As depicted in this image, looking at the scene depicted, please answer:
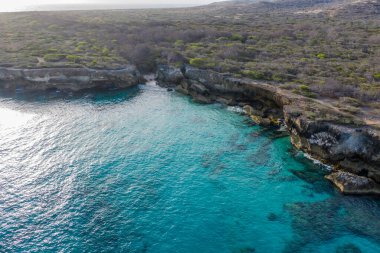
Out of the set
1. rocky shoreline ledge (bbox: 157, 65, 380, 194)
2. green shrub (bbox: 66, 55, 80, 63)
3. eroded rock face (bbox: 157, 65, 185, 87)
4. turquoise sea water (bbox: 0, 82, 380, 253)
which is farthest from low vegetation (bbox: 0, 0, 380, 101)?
turquoise sea water (bbox: 0, 82, 380, 253)

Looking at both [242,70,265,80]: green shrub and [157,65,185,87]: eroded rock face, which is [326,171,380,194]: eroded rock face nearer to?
[242,70,265,80]: green shrub

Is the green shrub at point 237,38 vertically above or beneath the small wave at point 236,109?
above

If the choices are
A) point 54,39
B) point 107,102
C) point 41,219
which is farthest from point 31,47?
point 41,219

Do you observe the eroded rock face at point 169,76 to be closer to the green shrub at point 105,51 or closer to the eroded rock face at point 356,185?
the green shrub at point 105,51

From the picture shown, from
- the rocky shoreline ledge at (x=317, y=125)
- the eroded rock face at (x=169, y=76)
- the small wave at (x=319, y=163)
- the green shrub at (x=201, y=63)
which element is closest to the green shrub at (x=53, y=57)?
the eroded rock face at (x=169, y=76)

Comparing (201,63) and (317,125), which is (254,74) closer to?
(201,63)

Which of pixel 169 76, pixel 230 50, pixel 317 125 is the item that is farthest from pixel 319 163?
pixel 230 50

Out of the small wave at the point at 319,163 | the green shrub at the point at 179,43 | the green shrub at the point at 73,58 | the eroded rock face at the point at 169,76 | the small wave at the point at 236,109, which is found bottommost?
the small wave at the point at 319,163

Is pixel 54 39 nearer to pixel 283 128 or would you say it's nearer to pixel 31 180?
pixel 31 180
